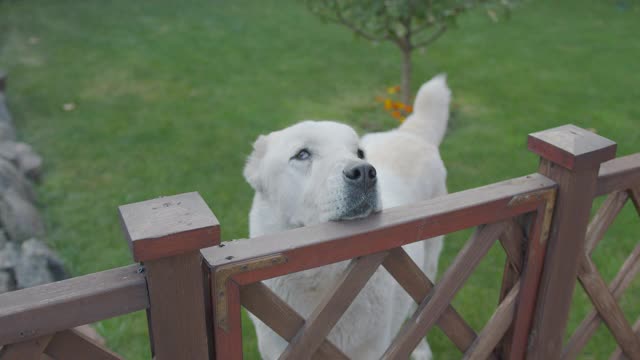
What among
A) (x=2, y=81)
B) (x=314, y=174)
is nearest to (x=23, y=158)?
(x=2, y=81)

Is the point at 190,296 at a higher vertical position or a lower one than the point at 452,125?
higher

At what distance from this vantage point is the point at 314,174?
218cm

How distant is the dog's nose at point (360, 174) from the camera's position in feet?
6.38

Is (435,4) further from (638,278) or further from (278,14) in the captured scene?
(278,14)

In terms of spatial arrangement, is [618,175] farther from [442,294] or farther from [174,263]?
[174,263]

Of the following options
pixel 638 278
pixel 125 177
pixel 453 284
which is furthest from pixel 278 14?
pixel 453 284

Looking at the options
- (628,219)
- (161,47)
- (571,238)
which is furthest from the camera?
(161,47)

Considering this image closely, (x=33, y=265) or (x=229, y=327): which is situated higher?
(x=229, y=327)

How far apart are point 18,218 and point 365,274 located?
339 cm

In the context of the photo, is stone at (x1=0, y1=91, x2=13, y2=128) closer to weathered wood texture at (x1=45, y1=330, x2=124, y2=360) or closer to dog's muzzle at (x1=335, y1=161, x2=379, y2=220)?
dog's muzzle at (x1=335, y1=161, x2=379, y2=220)

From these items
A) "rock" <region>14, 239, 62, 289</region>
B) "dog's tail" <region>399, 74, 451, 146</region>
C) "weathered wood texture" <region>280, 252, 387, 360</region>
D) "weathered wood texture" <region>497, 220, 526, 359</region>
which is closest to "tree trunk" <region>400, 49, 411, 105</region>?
"dog's tail" <region>399, 74, 451, 146</region>

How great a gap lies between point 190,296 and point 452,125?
5.27 metres

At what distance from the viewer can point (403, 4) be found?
18.4 ft

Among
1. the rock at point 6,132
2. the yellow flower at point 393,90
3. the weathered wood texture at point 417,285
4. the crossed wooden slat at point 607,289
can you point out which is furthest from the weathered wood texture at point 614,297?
the rock at point 6,132
